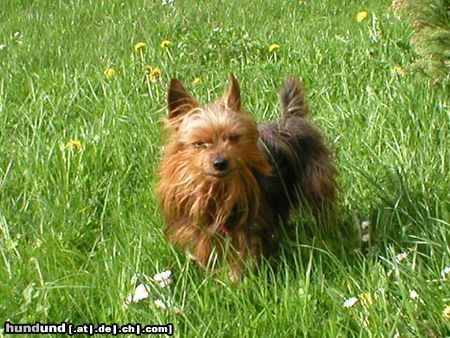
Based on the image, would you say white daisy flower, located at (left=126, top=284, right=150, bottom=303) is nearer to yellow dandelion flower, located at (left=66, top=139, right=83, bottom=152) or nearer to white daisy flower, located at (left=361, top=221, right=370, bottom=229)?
white daisy flower, located at (left=361, top=221, right=370, bottom=229)

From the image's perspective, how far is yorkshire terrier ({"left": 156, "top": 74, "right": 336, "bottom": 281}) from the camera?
3.28 metres

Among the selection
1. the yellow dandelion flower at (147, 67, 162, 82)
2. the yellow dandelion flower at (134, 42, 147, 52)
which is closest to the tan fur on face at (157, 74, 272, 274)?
the yellow dandelion flower at (147, 67, 162, 82)

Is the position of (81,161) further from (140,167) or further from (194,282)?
(194,282)

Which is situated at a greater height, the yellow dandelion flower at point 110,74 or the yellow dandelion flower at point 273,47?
the yellow dandelion flower at point 273,47

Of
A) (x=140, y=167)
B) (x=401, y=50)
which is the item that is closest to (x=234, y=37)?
(x=401, y=50)

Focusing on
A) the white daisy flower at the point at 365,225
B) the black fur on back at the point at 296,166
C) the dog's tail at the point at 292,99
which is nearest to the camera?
the white daisy flower at the point at 365,225

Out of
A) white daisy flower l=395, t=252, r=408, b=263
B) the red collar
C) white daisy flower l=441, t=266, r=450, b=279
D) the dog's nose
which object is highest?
the dog's nose

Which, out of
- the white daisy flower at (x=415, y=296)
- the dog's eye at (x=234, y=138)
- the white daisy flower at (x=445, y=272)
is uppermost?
the dog's eye at (x=234, y=138)

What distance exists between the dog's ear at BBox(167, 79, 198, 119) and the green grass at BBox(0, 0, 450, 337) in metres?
0.55

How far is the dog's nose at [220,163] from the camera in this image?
3.20 m

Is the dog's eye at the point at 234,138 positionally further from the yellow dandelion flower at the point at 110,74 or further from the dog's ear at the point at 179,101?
the yellow dandelion flower at the point at 110,74

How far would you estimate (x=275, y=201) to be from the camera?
3721 mm

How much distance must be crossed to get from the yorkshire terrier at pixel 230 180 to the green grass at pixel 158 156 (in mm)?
116

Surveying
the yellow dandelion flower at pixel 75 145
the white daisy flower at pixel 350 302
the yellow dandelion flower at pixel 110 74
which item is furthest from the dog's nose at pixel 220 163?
the yellow dandelion flower at pixel 110 74
